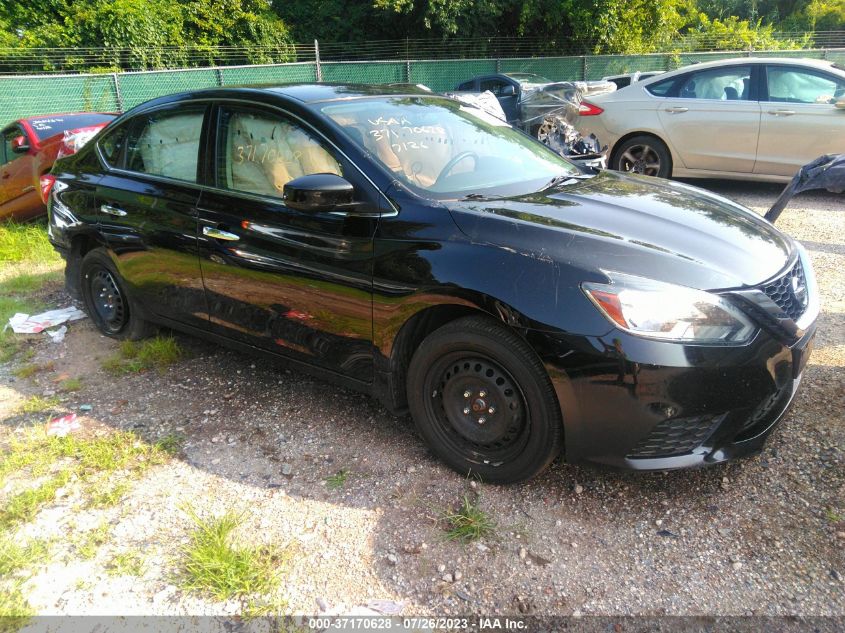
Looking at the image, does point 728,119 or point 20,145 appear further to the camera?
point 20,145

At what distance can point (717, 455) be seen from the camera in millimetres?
2408

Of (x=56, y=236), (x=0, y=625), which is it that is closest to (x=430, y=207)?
(x=0, y=625)

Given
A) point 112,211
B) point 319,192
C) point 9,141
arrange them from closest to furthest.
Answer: point 319,192
point 112,211
point 9,141

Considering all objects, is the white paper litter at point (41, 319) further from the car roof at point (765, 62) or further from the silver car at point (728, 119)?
the car roof at point (765, 62)

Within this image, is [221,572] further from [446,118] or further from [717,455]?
[446,118]

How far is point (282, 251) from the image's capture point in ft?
10.2

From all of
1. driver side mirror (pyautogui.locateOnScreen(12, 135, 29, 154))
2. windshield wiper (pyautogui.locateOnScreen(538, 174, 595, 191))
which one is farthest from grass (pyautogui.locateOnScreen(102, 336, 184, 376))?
driver side mirror (pyautogui.locateOnScreen(12, 135, 29, 154))

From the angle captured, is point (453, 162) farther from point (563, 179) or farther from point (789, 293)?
point (789, 293)

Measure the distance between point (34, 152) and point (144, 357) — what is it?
5.21 metres

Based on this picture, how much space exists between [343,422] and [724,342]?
1.92m

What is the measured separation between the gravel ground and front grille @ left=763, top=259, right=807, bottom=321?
71 centimetres

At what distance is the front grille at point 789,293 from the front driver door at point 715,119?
218 inches

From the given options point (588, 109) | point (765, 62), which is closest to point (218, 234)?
point (588, 109)

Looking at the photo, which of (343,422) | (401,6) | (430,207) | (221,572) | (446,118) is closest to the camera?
(221,572)
